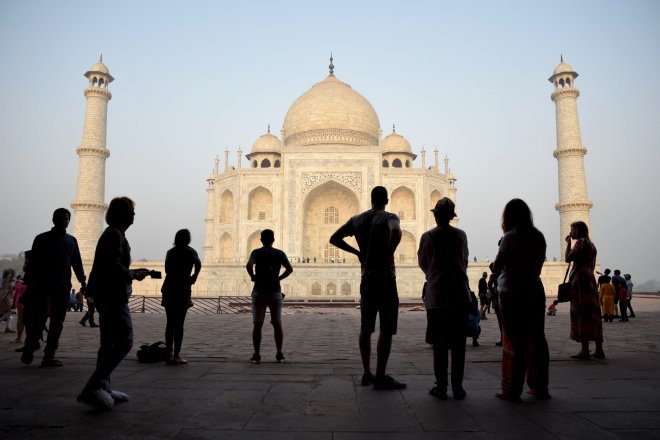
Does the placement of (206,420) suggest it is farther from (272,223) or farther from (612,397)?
(272,223)

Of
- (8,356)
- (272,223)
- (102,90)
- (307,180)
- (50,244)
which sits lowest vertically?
(8,356)

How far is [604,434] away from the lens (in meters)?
2.39

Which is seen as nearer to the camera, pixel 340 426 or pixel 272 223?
pixel 340 426

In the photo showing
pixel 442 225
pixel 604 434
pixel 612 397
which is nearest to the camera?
pixel 604 434

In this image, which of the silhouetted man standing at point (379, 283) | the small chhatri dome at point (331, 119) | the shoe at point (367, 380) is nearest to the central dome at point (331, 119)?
the small chhatri dome at point (331, 119)

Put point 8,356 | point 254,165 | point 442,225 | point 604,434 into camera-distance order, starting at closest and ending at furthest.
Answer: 1. point 604,434
2. point 442,225
3. point 8,356
4. point 254,165

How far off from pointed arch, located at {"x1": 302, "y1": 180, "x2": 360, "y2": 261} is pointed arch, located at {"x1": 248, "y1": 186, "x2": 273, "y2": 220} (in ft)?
7.35

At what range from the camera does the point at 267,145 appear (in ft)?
120

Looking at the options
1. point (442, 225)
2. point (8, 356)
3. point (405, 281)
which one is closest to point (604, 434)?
point (442, 225)

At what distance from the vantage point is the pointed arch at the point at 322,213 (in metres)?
32.7

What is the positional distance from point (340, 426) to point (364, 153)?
2972 centimetres

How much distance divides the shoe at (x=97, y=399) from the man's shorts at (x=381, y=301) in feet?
5.41

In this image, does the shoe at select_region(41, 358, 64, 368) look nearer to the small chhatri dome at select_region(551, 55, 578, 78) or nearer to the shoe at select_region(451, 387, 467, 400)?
the shoe at select_region(451, 387, 467, 400)

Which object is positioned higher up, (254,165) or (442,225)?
(254,165)
